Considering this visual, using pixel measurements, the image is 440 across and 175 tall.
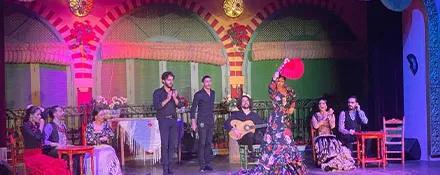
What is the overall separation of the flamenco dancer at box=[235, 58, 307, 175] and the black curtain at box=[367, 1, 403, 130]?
305 cm

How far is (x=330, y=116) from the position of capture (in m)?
9.70

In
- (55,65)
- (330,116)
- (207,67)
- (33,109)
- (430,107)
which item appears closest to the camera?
(33,109)

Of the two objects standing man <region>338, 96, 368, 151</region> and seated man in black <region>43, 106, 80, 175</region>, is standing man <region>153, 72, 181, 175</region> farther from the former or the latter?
standing man <region>338, 96, 368, 151</region>

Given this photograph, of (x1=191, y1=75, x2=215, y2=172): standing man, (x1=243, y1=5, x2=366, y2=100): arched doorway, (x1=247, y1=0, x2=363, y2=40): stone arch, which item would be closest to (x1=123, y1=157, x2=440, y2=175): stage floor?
(x1=191, y1=75, x2=215, y2=172): standing man

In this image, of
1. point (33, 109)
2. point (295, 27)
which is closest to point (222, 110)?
point (295, 27)

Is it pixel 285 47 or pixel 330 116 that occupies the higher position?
pixel 285 47

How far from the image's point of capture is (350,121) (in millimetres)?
9961

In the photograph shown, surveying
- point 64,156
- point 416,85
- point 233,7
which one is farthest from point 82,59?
point 416,85

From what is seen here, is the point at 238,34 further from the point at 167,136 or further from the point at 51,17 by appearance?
the point at 167,136

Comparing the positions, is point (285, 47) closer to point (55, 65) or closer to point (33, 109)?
point (55, 65)

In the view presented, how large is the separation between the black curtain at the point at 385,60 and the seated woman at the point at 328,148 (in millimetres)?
1481

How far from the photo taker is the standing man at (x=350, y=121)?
9.95 m

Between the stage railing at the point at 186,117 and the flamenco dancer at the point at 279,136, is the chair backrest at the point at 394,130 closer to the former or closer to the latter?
the flamenco dancer at the point at 279,136

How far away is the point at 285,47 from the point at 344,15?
4.23 feet
